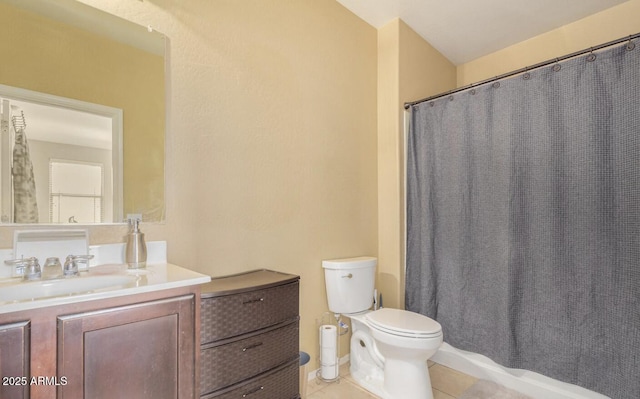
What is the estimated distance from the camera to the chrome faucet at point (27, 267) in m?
1.12

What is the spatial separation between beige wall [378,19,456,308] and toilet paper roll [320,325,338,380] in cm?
66

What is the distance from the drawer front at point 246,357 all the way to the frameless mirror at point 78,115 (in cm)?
68

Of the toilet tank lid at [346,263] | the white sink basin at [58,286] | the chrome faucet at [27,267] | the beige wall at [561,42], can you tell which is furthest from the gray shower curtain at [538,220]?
the chrome faucet at [27,267]

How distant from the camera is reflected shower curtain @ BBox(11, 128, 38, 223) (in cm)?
121

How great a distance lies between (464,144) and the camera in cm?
228

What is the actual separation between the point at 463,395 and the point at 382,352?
1.97 feet

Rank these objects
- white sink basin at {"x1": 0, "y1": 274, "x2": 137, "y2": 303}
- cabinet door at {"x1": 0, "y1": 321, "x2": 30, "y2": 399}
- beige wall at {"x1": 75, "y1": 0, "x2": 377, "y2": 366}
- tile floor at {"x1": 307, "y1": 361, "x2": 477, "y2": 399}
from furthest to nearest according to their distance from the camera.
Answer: tile floor at {"x1": 307, "y1": 361, "x2": 477, "y2": 399}, beige wall at {"x1": 75, "y1": 0, "x2": 377, "y2": 366}, white sink basin at {"x1": 0, "y1": 274, "x2": 137, "y2": 303}, cabinet door at {"x1": 0, "y1": 321, "x2": 30, "y2": 399}

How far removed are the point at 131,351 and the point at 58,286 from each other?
0.38m

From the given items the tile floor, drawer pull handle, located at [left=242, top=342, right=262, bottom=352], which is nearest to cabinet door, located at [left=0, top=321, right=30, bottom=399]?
drawer pull handle, located at [left=242, top=342, right=262, bottom=352]

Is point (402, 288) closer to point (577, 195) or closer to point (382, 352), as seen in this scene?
point (382, 352)

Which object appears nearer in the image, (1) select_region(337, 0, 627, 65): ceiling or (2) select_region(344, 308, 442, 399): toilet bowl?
(2) select_region(344, 308, 442, 399): toilet bowl

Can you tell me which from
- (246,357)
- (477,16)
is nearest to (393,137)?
(477,16)

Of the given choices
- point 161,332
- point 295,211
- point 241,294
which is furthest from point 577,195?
point 161,332

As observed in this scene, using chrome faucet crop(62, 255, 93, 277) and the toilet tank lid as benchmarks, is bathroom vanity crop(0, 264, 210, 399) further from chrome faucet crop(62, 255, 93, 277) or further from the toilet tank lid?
the toilet tank lid
